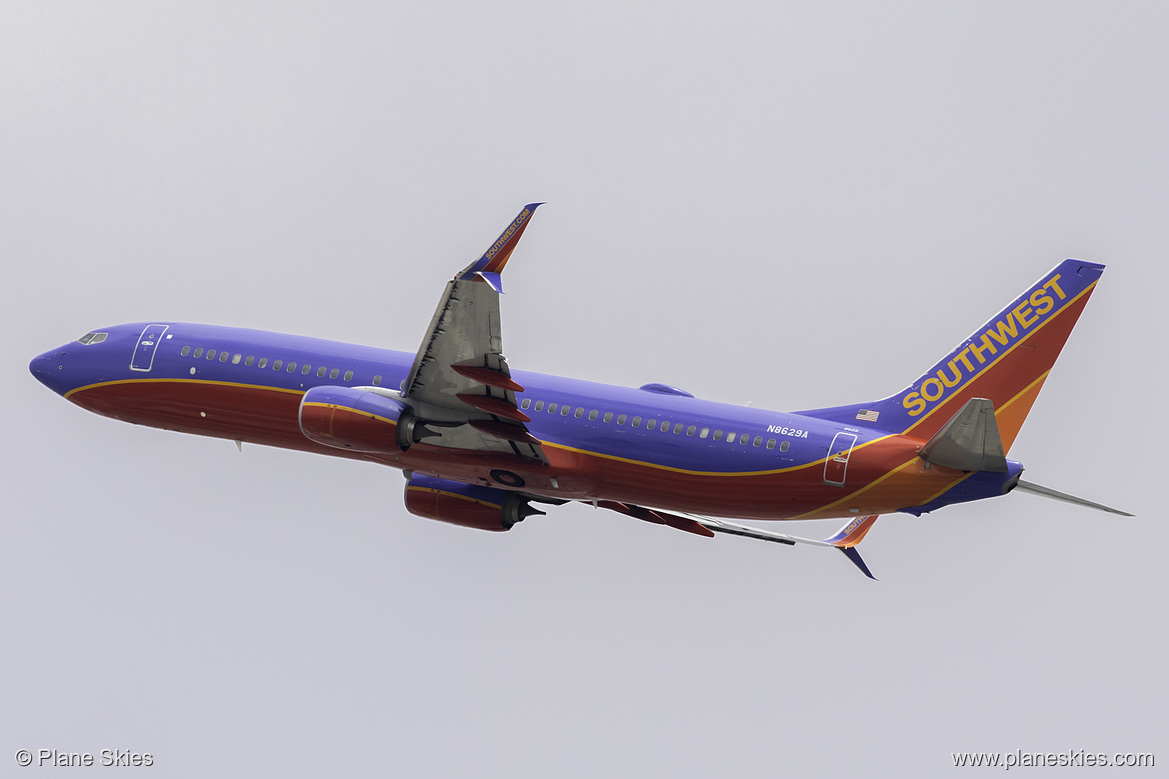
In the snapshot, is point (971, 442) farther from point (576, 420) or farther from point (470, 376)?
point (470, 376)

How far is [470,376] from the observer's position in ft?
121

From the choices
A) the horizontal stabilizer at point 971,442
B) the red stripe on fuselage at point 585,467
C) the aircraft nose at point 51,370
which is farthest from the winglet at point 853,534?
the aircraft nose at point 51,370

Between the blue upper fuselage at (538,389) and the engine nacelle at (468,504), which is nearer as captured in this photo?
the blue upper fuselage at (538,389)

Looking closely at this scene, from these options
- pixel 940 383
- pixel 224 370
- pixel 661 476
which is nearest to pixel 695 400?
pixel 661 476

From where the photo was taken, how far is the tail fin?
1453 inches

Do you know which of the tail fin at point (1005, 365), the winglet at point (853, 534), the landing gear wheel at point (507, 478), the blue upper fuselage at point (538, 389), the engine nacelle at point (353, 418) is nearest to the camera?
the tail fin at point (1005, 365)

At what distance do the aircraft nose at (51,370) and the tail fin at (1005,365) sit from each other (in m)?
23.5

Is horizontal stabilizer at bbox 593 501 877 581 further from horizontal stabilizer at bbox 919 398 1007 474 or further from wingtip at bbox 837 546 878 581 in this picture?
horizontal stabilizer at bbox 919 398 1007 474

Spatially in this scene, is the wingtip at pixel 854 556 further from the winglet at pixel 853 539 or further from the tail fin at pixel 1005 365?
the tail fin at pixel 1005 365

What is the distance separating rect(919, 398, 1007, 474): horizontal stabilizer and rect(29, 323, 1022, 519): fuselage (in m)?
0.51

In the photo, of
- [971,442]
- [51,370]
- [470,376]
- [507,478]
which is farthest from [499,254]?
[51,370]

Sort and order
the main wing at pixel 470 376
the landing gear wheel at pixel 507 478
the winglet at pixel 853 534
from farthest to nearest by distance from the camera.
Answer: the winglet at pixel 853 534 → the landing gear wheel at pixel 507 478 → the main wing at pixel 470 376

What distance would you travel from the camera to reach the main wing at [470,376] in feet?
114

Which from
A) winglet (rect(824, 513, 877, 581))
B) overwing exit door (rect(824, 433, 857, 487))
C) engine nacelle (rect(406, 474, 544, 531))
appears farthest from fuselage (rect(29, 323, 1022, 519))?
winglet (rect(824, 513, 877, 581))
